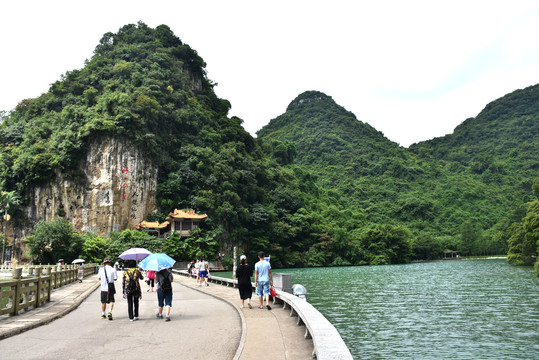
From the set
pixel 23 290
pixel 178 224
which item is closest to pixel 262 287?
pixel 23 290

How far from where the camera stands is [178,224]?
61531 mm

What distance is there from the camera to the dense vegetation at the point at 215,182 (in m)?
62.2

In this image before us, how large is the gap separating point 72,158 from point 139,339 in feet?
193

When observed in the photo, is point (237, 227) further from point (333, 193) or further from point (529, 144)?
point (529, 144)

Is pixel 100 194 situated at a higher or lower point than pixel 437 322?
higher

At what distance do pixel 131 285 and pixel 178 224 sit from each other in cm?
5106

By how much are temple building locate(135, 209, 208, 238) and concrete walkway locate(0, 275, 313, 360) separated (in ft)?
156

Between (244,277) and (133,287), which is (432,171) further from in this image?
(133,287)

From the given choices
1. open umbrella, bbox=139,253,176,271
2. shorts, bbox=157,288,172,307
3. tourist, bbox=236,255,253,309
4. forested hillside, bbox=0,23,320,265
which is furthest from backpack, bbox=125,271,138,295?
forested hillside, bbox=0,23,320,265

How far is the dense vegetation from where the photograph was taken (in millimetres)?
62188

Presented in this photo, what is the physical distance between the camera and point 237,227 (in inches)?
2719

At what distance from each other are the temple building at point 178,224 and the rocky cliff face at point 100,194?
2409mm

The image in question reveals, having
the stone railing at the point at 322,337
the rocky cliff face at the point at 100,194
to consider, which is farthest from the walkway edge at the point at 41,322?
the rocky cliff face at the point at 100,194

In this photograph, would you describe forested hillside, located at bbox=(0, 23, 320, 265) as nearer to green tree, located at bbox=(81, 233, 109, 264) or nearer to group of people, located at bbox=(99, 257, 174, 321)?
green tree, located at bbox=(81, 233, 109, 264)
